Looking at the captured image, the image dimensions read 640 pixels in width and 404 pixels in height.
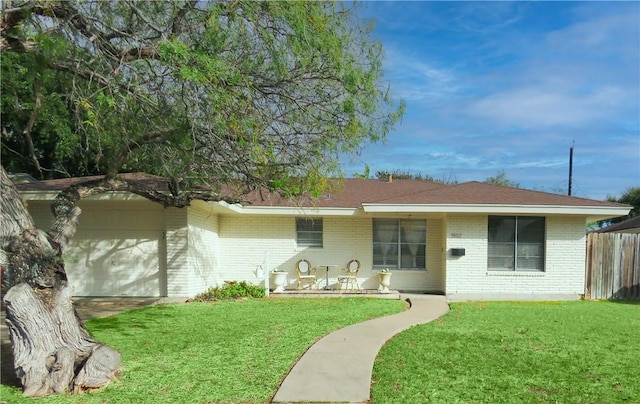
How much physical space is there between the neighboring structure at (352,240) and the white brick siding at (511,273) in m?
0.03

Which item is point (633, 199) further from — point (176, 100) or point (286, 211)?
point (176, 100)

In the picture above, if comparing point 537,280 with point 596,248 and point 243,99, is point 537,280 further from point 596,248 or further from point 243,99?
point 243,99

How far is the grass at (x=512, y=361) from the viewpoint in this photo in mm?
5016

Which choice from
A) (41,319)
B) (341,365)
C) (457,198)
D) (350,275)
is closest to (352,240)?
(350,275)

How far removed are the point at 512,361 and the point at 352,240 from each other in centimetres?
872

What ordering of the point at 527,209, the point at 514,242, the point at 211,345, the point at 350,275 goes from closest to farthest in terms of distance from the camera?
the point at 211,345, the point at 527,209, the point at 514,242, the point at 350,275

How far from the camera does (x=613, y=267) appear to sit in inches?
546

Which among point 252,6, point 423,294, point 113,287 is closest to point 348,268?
point 423,294

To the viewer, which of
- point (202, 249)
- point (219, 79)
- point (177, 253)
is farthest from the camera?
point (202, 249)

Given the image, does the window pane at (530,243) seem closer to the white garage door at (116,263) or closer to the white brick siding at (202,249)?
the white brick siding at (202,249)

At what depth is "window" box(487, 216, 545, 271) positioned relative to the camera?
44.2 ft

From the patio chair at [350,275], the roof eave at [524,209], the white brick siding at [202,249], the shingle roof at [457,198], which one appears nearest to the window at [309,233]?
the shingle roof at [457,198]

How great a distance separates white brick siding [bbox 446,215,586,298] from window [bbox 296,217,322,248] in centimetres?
411

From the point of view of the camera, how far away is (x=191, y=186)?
9.89 m
